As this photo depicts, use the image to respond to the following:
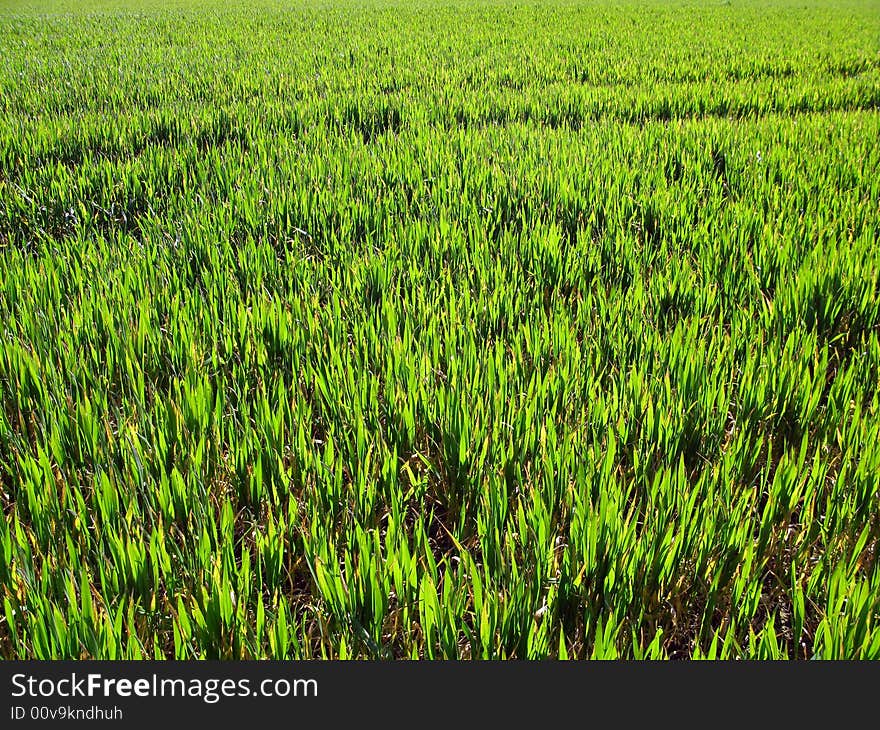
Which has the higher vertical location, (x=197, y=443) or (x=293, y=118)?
(x=293, y=118)

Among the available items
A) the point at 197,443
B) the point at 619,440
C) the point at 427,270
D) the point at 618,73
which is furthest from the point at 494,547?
the point at 618,73

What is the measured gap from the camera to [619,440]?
1.41 m

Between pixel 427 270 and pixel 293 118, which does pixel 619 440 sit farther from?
pixel 293 118

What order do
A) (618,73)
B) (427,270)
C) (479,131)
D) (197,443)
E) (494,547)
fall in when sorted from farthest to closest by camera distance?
1. (618,73)
2. (479,131)
3. (427,270)
4. (197,443)
5. (494,547)

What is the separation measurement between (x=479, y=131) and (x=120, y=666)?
4381 millimetres

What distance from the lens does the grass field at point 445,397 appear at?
3.33ft

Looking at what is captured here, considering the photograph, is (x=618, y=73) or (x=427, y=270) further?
(x=618, y=73)

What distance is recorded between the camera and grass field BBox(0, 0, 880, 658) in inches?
39.9

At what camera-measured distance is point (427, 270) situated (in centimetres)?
231

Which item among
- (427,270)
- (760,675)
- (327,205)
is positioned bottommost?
(760,675)

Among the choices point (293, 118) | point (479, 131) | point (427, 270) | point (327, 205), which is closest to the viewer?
point (427, 270)

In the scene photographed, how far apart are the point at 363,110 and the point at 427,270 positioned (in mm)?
3690

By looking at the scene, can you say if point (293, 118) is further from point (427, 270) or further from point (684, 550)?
point (684, 550)

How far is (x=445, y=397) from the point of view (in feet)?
4.89
